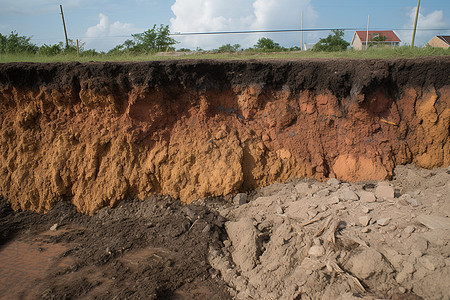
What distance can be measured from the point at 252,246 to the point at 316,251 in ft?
3.02

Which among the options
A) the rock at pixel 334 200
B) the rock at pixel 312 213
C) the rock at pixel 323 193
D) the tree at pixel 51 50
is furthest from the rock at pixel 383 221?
the tree at pixel 51 50

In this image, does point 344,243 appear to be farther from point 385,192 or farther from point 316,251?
point 385,192

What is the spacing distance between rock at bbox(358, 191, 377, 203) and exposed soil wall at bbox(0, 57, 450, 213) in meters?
0.87

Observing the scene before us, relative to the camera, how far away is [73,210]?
5984mm

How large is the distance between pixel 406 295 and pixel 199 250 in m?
2.75

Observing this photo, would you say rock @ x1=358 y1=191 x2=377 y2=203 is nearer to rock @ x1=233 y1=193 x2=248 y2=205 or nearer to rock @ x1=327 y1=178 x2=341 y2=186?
rock @ x1=327 y1=178 x2=341 y2=186

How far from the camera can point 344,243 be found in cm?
407

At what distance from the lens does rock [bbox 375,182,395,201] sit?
494 centimetres

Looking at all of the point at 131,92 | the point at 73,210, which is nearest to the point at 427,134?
the point at 131,92

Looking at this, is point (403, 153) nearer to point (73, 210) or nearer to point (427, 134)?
point (427, 134)

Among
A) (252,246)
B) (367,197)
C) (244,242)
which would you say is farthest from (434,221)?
(244,242)

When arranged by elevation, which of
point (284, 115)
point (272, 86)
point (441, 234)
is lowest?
point (441, 234)

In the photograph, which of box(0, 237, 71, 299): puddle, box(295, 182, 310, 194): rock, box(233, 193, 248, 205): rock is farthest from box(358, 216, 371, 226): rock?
box(0, 237, 71, 299): puddle

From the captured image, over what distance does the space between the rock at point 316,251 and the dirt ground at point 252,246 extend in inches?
0.5
